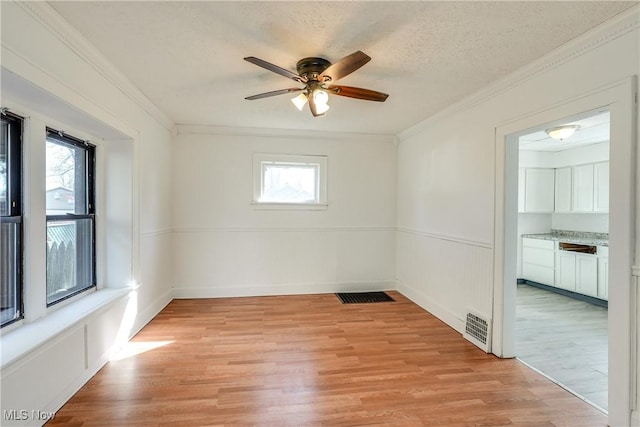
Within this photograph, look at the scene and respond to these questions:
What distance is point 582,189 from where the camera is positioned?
5102 millimetres

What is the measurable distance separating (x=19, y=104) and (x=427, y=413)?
10.5 ft

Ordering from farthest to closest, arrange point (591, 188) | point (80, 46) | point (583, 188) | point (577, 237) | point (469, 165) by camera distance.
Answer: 1. point (577, 237)
2. point (583, 188)
3. point (591, 188)
4. point (469, 165)
5. point (80, 46)

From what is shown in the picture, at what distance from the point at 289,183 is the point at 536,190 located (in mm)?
4252

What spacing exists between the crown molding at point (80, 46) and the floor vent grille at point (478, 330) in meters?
3.82

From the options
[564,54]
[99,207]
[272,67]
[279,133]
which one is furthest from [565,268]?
[99,207]

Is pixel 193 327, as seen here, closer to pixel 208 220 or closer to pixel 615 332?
pixel 208 220

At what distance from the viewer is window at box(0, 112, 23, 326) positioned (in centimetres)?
196

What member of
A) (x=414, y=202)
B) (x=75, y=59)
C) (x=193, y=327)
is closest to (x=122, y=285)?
(x=193, y=327)

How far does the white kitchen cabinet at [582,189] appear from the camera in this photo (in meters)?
4.98

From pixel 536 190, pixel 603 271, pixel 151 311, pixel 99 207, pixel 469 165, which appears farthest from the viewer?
Answer: pixel 536 190

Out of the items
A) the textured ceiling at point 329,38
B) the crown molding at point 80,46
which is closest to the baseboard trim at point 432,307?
the textured ceiling at point 329,38

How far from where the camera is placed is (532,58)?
2344 mm

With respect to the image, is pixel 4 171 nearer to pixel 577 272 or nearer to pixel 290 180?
pixel 290 180

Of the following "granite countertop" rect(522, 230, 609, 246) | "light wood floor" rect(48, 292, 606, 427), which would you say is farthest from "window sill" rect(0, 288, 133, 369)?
"granite countertop" rect(522, 230, 609, 246)
